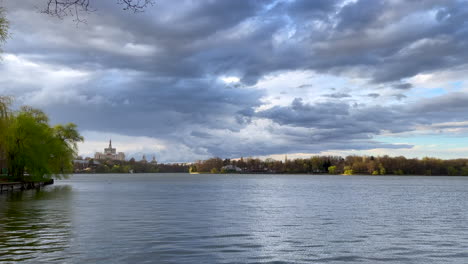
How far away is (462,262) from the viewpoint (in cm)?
1898

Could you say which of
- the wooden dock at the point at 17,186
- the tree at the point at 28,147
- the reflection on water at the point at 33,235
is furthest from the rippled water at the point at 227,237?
the tree at the point at 28,147

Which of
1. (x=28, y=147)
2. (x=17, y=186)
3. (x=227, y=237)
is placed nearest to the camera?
(x=227, y=237)

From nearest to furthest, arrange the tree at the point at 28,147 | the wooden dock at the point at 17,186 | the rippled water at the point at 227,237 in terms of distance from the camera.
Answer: the rippled water at the point at 227,237
the wooden dock at the point at 17,186
the tree at the point at 28,147

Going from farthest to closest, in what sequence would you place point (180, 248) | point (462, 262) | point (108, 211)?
point (108, 211), point (180, 248), point (462, 262)

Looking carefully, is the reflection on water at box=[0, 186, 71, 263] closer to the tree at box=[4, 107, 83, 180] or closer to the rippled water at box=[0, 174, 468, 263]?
the rippled water at box=[0, 174, 468, 263]

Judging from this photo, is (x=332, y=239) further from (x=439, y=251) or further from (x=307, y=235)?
(x=439, y=251)

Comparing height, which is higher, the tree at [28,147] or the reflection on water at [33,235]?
the tree at [28,147]

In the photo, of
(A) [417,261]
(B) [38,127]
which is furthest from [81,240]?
(B) [38,127]

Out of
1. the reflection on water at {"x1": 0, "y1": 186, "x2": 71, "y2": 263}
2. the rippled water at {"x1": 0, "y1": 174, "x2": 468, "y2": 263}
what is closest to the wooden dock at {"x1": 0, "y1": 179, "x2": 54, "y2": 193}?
the reflection on water at {"x1": 0, "y1": 186, "x2": 71, "y2": 263}

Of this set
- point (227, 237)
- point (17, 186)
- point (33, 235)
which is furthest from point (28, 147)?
point (227, 237)

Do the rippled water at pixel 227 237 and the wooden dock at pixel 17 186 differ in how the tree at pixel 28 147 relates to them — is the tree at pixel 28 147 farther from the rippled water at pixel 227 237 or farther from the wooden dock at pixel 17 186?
the rippled water at pixel 227 237

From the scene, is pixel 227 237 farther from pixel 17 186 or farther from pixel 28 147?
pixel 17 186

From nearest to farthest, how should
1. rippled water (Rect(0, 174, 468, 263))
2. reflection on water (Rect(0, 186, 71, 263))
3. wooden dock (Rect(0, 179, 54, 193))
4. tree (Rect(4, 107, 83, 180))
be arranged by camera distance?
1. reflection on water (Rect(0, 186, 71, 263))
2. rippled water (Rect(0, 174, 468, 263))
3. wooden dock (Rect(0, 179, 54, 193))
4. tree (Rect(4, 107, 83, 180))

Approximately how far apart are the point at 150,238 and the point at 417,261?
13.6 m
